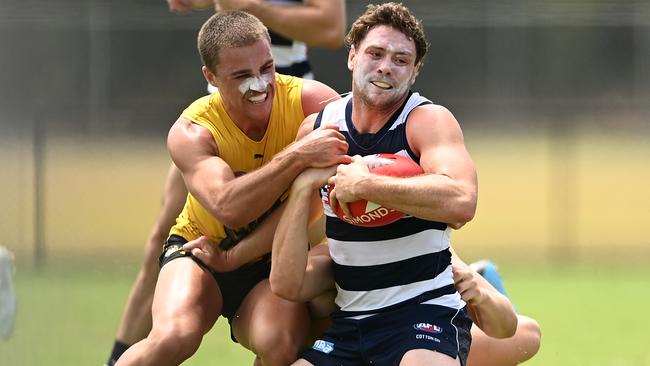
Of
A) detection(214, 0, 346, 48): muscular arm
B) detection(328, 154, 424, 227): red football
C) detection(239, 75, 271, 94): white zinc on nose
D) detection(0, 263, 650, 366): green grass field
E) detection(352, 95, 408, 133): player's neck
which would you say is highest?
detection(214, 0, 346, 48): muscular arm

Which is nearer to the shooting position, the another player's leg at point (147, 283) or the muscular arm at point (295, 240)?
the muscular arm at point (295, 240)

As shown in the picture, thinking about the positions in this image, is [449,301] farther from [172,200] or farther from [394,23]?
[172,200]

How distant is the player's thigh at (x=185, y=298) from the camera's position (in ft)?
19.0

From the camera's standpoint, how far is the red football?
5215mm

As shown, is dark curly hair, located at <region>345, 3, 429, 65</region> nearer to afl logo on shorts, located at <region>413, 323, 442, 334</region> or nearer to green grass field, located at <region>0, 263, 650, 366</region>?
afl logo on shorts, located at <region>413, 323, 442, 334</region>

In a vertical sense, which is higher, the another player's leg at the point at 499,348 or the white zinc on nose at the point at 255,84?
the white zinc on nose at the point at 255,84

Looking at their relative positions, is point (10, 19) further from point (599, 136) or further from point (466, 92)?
point (599, 136)

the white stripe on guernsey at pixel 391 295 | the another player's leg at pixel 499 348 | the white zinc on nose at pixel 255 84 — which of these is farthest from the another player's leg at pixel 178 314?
the another player's leg at pixel 499 348

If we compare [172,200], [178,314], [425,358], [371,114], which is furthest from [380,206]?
[172,200]

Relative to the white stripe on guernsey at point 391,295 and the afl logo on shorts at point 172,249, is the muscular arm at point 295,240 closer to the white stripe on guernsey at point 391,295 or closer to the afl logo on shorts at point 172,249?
the white stripe on guernsey at point 391,295

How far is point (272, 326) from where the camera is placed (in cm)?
569

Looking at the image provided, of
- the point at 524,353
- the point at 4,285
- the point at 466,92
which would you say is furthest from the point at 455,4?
the point at 524,353

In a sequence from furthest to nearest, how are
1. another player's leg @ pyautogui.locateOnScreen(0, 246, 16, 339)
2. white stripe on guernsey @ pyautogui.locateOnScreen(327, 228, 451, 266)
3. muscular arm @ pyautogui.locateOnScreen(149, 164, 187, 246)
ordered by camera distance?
another player's leg @ pyautogui.locateOnScreen(0, 246, 16, 339)
muscular arm @ pyautogui.locateOnScreen(149, 164, 187, 246)
white stripe on guernsey @ pyautogui.locateOnScreen(327, 228, 451, 266)

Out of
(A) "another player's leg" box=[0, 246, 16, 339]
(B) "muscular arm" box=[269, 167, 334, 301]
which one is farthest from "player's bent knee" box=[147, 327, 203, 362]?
(A) "another player's leg" box=[0, 246, 16, 339]
